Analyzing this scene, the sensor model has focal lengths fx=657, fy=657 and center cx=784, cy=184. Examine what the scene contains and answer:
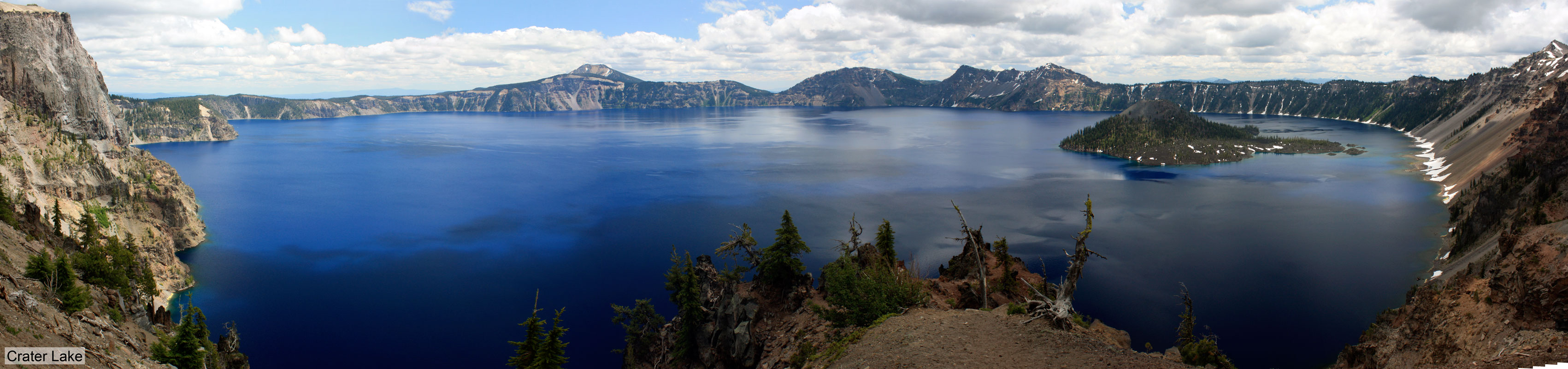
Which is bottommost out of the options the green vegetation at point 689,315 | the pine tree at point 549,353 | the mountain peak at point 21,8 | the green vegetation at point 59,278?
the green vegetation at point 689,315

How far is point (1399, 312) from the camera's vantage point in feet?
91.7

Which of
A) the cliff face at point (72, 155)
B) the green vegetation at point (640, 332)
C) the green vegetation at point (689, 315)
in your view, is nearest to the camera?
the green vegetation at point (689, 315)

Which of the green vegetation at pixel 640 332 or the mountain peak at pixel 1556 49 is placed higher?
the mountain peak at pixel 1556 49

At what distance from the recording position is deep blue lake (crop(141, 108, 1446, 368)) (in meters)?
45.3

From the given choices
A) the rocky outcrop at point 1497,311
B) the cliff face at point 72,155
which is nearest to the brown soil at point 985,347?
the rocky outcrop at point 1497,311

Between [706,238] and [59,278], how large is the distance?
45246mm

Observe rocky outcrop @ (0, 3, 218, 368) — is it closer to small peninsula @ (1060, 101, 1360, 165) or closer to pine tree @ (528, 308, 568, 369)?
→ pine tree @ (528, 308, 568, 369)

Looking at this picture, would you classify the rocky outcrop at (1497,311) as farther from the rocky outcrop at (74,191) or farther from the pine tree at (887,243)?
the rocky outcrop at (74,191)

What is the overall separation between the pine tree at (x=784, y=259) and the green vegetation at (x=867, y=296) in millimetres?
4877

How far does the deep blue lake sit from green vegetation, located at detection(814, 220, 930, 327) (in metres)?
18.9

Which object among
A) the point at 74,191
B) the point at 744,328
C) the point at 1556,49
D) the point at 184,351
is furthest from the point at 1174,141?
the point at 74,191

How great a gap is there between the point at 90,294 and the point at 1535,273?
60.4 m

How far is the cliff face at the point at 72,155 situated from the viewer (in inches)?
2247

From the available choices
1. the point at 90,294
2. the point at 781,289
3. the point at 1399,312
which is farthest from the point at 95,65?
the point at 1399,312
